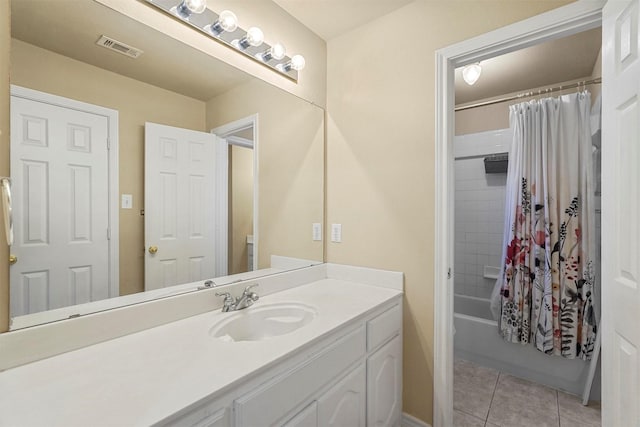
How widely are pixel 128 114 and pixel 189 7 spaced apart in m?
0.53

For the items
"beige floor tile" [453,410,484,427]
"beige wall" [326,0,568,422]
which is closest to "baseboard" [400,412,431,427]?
"beige wall" [326,0,568,422]

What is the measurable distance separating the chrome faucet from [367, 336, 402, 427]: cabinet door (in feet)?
2.01

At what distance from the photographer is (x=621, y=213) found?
97cm

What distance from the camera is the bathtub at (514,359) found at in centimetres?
194

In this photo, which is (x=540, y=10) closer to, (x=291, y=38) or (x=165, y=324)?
(x=291, y=38)

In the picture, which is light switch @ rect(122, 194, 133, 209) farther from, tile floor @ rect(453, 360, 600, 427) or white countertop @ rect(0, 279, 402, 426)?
tile floor @ rect(453, 360, 600, 427)

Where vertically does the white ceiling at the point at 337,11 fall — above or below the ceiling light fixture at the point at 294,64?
above

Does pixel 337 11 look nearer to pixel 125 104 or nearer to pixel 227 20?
pixel 227 20

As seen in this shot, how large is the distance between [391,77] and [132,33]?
1.28 m

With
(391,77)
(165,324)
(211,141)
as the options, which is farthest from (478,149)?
(165,324)

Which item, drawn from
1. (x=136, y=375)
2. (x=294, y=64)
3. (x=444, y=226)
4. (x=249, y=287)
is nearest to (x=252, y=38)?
(x=294, y=64)

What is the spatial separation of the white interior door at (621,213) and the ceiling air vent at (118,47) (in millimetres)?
1695

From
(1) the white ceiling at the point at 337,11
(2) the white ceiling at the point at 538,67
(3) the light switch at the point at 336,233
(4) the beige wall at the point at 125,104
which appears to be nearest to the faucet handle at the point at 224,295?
(4) the beige wall at the point at 125,104

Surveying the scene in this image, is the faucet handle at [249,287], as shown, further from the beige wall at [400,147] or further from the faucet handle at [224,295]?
the beige wall at [400,147]
